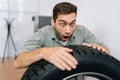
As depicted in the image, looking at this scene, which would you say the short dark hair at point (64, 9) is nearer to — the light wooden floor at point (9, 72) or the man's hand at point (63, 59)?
the man's hand at point (63, 59)

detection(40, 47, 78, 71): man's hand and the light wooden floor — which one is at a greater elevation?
detection(40, 47, 78, 71): man's hand

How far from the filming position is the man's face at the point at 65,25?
1325 millimetres

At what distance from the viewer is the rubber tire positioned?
0.90 metres

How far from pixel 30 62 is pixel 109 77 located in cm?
36

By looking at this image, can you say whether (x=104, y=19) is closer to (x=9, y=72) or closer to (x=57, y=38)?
(x=57, y=38)

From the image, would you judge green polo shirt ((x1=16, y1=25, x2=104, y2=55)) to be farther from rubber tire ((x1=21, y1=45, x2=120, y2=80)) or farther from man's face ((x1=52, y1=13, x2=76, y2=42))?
rubber tire ((x1=21, y1=45, x2=120, y2=80))

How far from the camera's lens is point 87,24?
219cm

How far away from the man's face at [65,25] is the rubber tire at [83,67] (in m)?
0.37

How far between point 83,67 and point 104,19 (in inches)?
41.4

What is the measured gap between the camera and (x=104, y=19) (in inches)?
74.2

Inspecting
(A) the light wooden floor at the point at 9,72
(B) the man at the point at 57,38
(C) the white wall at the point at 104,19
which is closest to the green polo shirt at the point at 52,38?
(B) the man at the point at 57,38

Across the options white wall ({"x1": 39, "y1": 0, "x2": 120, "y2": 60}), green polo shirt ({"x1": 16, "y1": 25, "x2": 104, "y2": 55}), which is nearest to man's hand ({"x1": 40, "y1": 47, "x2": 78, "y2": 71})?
green polo shirt ({"x1": 16, "y1": 25, "x2": 104, "y2": 55})

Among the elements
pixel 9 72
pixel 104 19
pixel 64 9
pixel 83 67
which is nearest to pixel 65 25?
pixel 64 9

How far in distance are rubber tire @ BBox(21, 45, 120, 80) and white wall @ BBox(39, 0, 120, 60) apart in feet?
2.56
